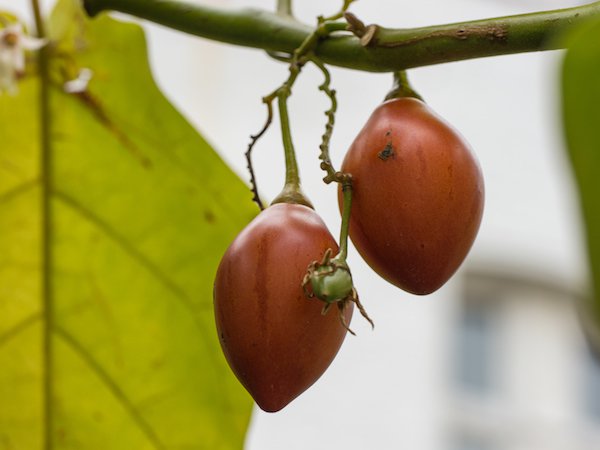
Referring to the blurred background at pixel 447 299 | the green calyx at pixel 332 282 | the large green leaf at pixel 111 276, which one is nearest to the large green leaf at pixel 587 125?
the green calyx at pixel 332 282

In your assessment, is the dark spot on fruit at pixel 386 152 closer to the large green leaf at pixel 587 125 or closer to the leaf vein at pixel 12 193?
the large green leaf at pixel 587 125

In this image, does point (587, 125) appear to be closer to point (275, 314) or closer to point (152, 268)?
point (275, 314)

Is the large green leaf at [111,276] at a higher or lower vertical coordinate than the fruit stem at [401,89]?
lower

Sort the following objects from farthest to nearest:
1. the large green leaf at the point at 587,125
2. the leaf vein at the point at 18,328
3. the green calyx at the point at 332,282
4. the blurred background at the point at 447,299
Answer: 1. the blurred background at the point at 447,299
2. the leaf vein at the point at 18,328
3. the green calyx at the point at 332,282
4. the large green leaf at the point at 587,125

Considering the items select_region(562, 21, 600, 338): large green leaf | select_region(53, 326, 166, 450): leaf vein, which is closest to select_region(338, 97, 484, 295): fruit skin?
select_region(562, 21, 600, 338): large green leaf

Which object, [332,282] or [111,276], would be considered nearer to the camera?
[332,282]

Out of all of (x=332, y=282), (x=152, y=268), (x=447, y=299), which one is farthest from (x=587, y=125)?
(x=447, y=299)

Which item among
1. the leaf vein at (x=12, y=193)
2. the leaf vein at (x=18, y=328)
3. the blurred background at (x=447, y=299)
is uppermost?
the leaf vein at (x=12, y=193)
